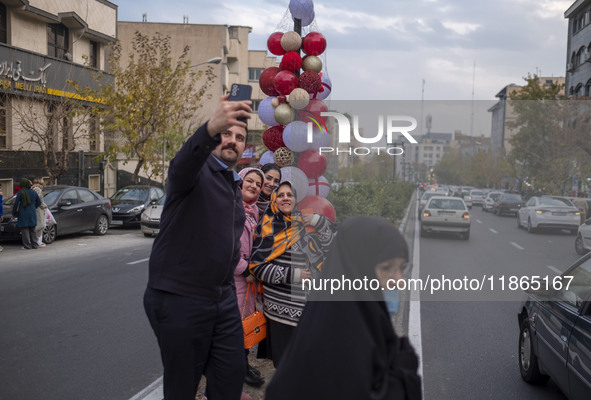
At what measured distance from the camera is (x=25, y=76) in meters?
21.2

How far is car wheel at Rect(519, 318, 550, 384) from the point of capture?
198 inches

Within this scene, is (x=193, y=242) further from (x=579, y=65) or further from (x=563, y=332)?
(x=579, y=65)

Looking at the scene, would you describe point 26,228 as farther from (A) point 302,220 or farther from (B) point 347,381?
(B) point 347,381

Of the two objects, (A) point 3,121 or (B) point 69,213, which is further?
(A) point 3,121

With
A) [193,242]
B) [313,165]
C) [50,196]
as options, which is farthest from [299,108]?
[50,196]

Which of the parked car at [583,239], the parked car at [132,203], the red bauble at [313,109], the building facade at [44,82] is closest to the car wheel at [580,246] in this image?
the parked car at [583,239]

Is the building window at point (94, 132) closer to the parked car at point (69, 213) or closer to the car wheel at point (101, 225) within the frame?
the car wheel at point (101, 225)

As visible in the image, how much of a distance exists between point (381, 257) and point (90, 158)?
27.3 metres

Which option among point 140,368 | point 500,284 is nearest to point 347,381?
point 500,284

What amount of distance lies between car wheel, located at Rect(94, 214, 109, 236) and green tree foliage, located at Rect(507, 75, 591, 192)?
13.8m

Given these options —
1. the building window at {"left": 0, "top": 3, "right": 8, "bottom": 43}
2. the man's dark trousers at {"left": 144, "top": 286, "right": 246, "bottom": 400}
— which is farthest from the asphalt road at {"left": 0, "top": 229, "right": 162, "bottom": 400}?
the building window at {"left": 0, "top": 3, "right": 8, "bottom": 43}

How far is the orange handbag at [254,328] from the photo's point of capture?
4.21 meters

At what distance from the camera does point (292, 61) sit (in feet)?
16.9

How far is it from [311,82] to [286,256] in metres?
1.71
